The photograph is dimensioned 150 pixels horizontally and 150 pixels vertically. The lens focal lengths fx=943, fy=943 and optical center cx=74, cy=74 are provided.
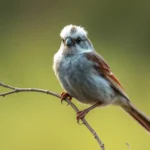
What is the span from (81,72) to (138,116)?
31.2 inches

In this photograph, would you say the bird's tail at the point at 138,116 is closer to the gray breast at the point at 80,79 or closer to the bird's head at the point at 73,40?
the gray breast at the point at 80,79

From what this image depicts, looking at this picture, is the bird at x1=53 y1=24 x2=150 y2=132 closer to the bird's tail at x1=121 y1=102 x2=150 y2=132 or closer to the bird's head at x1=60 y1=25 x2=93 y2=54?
the bird's head at x1=60 y1=25 x2=93 y2=54

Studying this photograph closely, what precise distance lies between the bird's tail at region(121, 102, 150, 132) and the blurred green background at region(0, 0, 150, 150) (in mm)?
1654

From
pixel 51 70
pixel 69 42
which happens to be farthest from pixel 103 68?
pixel 51 70

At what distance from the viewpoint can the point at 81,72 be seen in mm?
7082

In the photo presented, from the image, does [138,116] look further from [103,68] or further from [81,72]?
[81,72]

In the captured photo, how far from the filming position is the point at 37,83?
12094mm

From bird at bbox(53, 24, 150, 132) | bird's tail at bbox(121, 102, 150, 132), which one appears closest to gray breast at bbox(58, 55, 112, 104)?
bird at bbox(53, 24, 150, 132)

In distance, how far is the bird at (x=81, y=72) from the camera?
705 cm

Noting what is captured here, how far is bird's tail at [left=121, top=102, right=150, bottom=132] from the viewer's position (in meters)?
7.53

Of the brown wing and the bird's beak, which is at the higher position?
the bird's beak

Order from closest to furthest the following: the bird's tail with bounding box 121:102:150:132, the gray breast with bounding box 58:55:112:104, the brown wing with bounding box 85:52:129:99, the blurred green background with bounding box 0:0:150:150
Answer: the gray breast with bounding box 58:55:112:104 < the brown wing with bounding box 85:52:129:99 < the bird's tail with bounding box 121:102:150:132 < the blurred green background with bounding box 0:0:150:150

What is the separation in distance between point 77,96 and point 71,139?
3733 mm

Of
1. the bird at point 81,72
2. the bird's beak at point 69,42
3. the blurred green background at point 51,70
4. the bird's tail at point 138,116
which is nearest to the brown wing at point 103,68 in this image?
the bird at point 81,72
